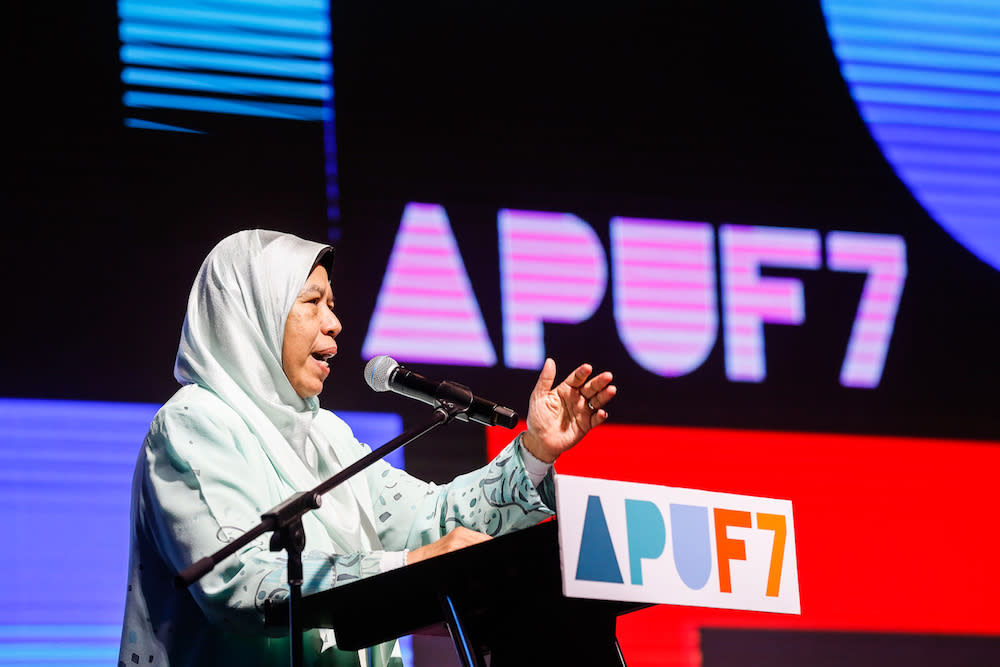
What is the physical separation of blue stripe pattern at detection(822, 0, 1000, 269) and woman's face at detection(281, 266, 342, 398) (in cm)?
222

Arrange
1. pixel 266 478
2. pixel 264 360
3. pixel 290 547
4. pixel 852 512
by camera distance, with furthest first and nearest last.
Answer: pixel 852 512, pixel 264 360, pixel 266 478, pixel 290 547

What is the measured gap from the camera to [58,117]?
3.07 metres

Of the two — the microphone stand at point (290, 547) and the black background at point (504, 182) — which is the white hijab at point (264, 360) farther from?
the black background at point (504, 182)

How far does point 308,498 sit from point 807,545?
2061 millimetres

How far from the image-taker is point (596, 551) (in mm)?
1462

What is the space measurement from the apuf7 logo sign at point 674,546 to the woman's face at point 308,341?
0.90 metres

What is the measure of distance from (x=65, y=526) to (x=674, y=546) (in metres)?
1.79

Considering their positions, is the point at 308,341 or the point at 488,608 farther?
the point at 308,341

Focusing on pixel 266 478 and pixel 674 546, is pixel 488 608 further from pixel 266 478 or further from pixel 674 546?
pixel 266 478

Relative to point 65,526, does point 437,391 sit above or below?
above

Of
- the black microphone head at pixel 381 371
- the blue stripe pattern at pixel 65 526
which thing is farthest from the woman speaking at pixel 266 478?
the blue stripe pattern at pixel 65 526

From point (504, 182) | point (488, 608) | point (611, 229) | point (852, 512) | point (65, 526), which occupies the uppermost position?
point (504, 182)

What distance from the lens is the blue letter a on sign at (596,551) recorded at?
1.44 metres

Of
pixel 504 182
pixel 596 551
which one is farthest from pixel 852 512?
pixel 596 551
